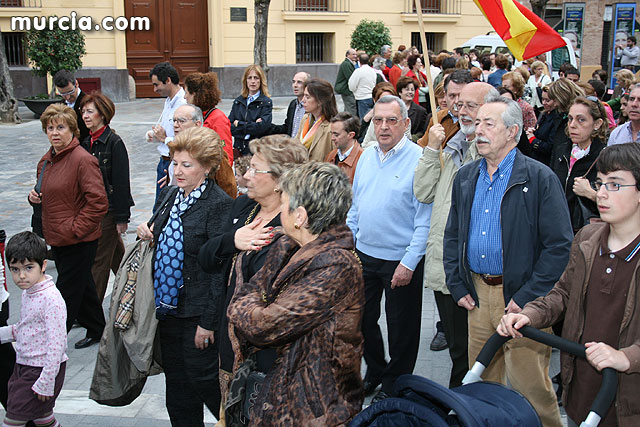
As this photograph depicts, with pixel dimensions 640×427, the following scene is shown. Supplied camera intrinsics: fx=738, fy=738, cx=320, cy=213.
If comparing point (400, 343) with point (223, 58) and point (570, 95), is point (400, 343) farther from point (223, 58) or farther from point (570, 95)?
point (223, 58)

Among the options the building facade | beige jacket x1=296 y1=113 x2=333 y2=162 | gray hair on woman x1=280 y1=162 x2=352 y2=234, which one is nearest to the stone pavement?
the building facade

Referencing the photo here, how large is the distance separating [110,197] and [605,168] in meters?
4.41

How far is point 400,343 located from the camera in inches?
197

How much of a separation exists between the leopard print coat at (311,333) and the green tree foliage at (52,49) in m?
17.5

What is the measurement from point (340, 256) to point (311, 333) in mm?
330

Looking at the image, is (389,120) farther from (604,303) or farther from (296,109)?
(296,109)

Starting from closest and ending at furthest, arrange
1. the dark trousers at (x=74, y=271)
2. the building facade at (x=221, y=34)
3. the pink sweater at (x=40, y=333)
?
the pink sweater at (x=40, y=333) < the dark trousers at (x=74, y=271) < the building facade at (x=221, y=34)

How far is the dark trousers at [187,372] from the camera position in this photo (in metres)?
4.19

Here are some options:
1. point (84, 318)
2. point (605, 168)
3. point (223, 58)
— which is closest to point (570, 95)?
point (605, 168)

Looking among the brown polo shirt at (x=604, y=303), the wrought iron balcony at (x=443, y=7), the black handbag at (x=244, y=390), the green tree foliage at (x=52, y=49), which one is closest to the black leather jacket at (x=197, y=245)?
the black handbag at (x=244, y=390)

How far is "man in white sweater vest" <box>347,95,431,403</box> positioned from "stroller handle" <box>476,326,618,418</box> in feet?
5.98

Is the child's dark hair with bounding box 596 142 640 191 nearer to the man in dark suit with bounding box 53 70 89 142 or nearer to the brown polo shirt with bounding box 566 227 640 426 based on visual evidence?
the brown polo shirt with bounding box 566 227 640 426

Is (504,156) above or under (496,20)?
under

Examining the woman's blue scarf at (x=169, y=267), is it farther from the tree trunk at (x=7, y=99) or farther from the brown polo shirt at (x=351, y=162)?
the tree trunk at (x=7, y=99)
